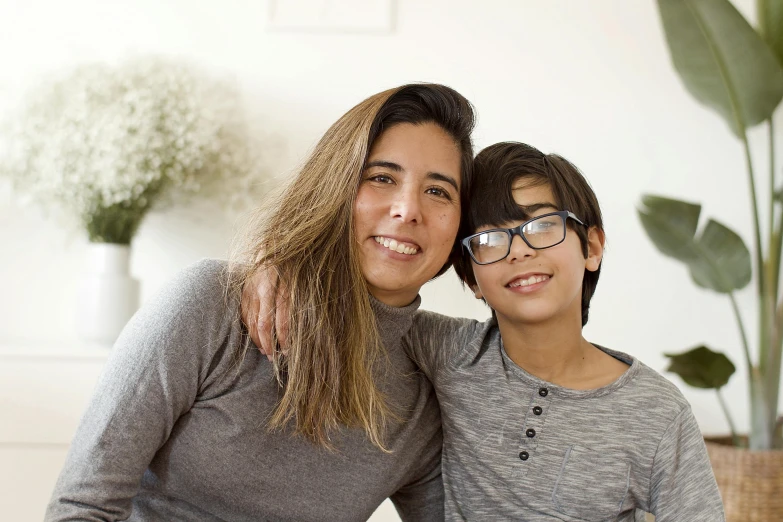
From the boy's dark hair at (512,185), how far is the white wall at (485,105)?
1.03 metres

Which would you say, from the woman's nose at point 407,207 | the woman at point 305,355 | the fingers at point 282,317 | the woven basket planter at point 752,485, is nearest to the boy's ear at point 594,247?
the woman at point 305,355

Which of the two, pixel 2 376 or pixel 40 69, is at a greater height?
pixel 40 69

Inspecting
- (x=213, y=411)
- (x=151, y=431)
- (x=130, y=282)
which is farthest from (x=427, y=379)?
(x=130, y=282)

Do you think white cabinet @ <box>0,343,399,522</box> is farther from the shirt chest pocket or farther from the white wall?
the shirt chest pocket

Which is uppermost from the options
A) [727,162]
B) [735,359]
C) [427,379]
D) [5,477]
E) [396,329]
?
[727,162]

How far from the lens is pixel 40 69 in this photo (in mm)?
2438

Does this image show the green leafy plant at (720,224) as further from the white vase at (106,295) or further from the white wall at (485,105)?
the white vase at (106,295)

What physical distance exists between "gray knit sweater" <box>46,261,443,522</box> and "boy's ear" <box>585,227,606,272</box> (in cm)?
36

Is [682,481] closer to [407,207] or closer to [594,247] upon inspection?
[594,247]

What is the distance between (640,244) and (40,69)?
2027 mm

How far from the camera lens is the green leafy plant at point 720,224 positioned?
2.29 metres

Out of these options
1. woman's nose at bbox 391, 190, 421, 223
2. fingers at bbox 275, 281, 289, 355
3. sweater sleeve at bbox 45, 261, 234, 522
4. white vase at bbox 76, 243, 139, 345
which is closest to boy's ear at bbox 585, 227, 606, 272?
woman's nose at bbox 391, 190, 421, 223

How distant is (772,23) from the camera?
2.42m

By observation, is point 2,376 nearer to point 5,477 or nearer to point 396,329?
point 5,477
